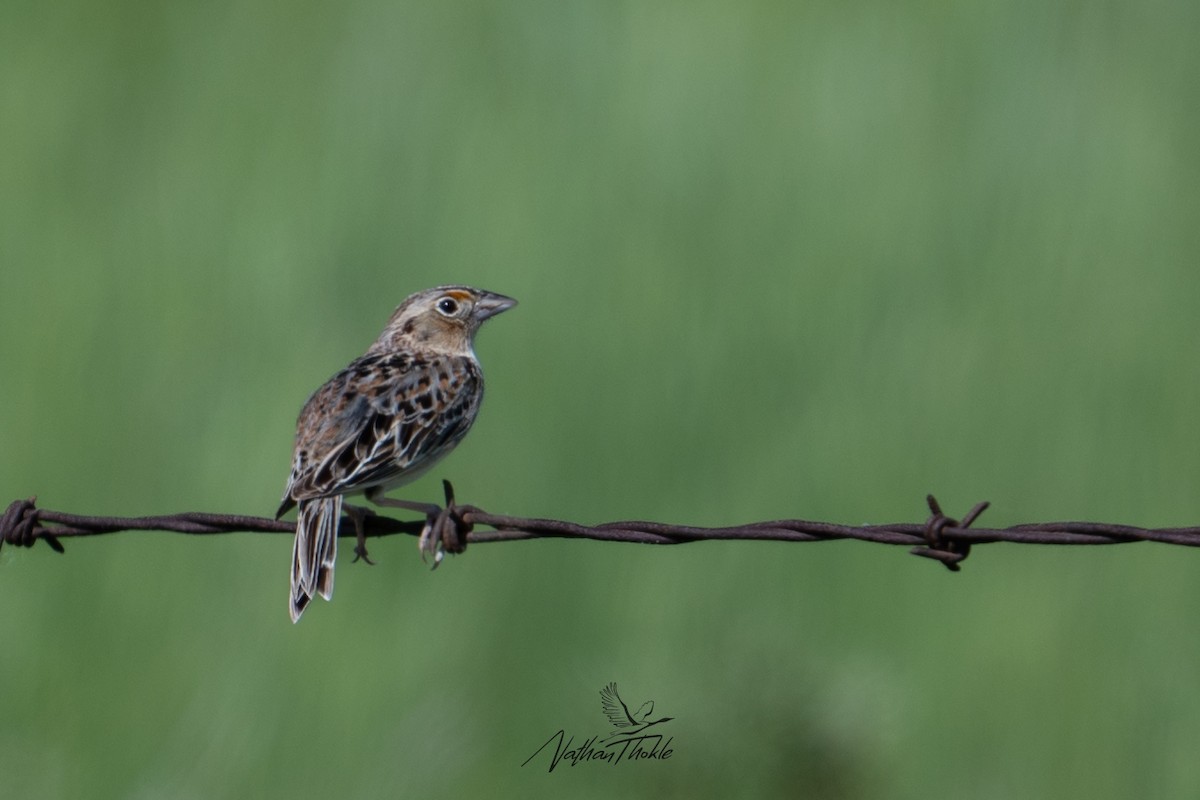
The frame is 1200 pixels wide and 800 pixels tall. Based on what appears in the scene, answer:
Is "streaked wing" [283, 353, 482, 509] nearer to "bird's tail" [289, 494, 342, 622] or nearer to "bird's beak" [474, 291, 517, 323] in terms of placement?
"bird's tail" [289, 494, 342, 622]

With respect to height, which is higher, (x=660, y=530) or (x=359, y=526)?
(x=359, y=526)

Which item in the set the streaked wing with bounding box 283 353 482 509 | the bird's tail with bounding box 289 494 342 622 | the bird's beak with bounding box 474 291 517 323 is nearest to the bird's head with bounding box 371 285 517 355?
the bird's beak with bounding box 474 291 517 323

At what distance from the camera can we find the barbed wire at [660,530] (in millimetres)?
4789

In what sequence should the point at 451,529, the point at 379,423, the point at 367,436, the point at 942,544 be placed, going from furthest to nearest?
the point at 379,423
the point at 367,436
the point at 451,529
the point at 942,544

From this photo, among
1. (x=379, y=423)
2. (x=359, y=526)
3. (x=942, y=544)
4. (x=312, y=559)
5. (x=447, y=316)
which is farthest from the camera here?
(x=447, y=316)

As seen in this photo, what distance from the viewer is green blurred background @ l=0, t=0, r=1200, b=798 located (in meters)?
7.40

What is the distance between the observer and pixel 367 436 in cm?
650

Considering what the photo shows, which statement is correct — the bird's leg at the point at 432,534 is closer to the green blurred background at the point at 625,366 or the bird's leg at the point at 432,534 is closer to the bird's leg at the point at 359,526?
the bird's leg at the point at 359,526

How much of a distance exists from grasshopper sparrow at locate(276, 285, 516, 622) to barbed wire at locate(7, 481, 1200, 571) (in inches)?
13.3

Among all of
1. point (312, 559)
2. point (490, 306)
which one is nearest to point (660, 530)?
point (312, 559)

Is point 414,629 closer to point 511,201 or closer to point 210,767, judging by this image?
point 210,767

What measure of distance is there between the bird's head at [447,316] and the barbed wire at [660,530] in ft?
7.16

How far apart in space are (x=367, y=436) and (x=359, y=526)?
0.34 meters

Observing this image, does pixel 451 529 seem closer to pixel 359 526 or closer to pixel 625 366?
pixel 359 526
